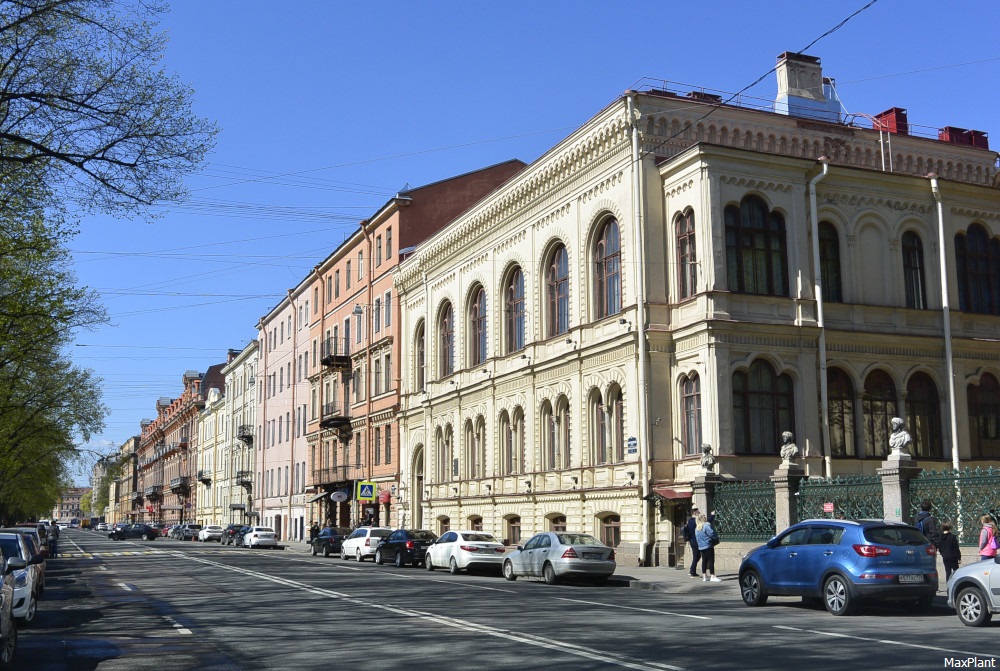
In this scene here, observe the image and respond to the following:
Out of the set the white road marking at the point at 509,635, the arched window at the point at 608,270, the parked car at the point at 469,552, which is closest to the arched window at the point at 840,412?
the arched window at the point at 608,270

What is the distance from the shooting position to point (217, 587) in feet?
80.9

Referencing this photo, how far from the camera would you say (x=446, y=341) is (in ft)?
155

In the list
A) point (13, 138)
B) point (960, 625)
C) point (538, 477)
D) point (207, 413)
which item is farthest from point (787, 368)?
point (207, 413)

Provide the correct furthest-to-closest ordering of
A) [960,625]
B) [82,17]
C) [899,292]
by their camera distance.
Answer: [899,292]
[82,17]
[960,625]

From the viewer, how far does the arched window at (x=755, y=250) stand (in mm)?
30016

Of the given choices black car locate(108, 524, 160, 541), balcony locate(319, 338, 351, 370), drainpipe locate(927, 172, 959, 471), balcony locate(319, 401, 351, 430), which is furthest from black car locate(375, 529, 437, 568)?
black car locate(108, 524, 160, 541)

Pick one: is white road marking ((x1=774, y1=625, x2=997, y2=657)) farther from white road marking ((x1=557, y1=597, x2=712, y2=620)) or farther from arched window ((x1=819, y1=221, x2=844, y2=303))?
arched window ((x1=819, y1=221, x2=844, y2=303))

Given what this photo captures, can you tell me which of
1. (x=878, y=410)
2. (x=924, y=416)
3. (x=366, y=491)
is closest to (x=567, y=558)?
(x=878, y=410)

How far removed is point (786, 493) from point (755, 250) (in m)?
8.61

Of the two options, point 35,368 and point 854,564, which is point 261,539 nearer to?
point 35,368

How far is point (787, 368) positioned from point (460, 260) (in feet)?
60.8

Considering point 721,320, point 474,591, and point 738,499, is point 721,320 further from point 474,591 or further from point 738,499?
point 474,591

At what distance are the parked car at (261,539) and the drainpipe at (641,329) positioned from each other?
32.8 m

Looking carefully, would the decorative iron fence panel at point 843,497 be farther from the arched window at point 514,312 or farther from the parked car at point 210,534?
the parked car at point 210,534
